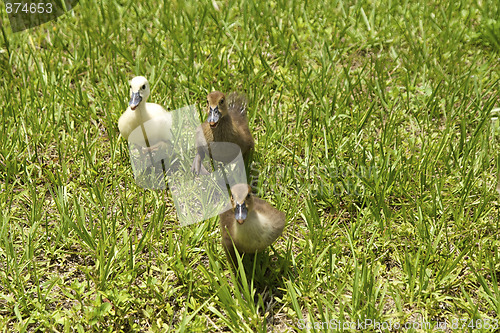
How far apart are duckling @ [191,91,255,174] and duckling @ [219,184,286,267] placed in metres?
0.88

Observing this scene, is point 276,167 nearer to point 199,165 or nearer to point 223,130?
point 223,130

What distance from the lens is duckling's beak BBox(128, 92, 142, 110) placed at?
4071 mm

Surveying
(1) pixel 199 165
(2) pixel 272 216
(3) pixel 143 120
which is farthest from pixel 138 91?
(2) pixel 272 216

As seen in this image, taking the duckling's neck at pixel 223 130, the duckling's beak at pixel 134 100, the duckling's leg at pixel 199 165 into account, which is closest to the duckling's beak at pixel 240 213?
the duckling's neck at pixel 223 130

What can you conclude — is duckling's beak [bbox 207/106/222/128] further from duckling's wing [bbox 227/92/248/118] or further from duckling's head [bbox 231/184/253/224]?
duckling's head [bbox 231/184/253/224]

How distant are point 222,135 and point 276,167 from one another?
54 cm

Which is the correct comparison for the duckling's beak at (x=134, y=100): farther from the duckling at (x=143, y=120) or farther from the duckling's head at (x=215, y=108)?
the duckling's head at (x=215, y=108)

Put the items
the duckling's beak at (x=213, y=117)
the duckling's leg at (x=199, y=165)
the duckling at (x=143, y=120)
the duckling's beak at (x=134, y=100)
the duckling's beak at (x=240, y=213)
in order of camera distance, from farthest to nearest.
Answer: the duckling's leg at (x=199, y=165) → the duckling at (x=143, y=120) → the duckling's beak at (x=134, y=100) → the duckling's beak at (x=213, y=117) → the duckling's beak at (x=240, y=213)

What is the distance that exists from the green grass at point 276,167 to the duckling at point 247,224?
8.6 inches

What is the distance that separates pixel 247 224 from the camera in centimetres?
320

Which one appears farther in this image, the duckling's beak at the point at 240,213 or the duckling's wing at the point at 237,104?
the duckling's wing at the point at 237,104

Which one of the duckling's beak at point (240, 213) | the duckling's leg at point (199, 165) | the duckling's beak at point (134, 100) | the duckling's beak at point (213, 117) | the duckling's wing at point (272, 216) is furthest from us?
the duckling's leg at point (199, 165)

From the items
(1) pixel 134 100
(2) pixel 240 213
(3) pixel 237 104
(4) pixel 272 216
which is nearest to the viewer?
(2) pixel 240 213

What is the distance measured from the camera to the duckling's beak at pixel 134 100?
13.4ft
